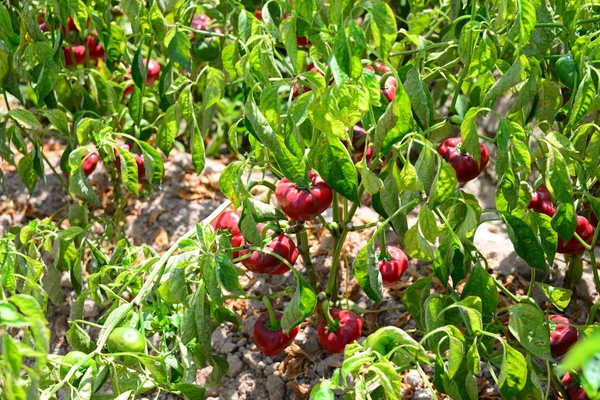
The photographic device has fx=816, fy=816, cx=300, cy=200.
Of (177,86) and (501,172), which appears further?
(177,86)

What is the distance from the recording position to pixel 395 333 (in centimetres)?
121

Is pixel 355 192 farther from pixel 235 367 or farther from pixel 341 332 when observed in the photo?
pixel 235 367

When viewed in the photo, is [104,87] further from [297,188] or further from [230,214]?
[297,188]

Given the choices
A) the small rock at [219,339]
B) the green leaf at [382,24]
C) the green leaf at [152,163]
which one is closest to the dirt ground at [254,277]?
the small rock at [219,339]

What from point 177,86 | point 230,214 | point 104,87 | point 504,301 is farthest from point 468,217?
point 104,87

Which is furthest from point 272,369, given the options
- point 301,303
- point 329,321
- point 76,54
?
point 76,54

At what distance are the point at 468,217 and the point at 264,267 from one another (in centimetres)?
48

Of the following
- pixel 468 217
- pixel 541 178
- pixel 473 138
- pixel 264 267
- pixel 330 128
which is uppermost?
pixel 330 128

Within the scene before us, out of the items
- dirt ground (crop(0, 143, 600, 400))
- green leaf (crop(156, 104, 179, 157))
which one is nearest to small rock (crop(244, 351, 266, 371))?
dirt ground (crop(0, 143, 600, 400))

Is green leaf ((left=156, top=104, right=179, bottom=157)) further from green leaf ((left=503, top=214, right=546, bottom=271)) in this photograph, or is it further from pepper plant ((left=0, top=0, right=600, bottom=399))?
green leaf ((left=503, top=214, right=546, bottom=271))

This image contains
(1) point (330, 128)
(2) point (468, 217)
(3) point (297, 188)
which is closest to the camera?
(1) point (330, 128)

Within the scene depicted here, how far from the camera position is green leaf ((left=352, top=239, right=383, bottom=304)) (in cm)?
139

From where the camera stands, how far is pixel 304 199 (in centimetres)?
152

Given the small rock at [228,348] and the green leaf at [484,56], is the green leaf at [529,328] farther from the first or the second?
the small rock at [228,348]
